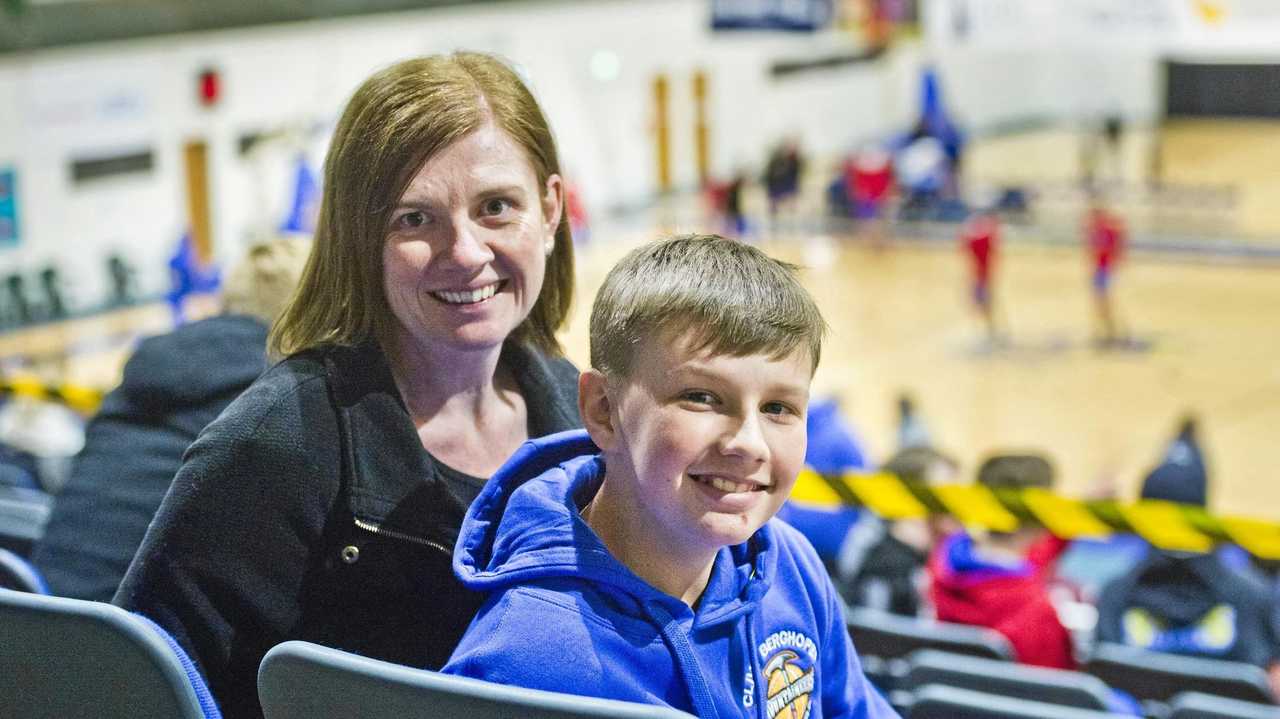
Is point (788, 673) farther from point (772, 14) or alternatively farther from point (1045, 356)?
point (772, 14)

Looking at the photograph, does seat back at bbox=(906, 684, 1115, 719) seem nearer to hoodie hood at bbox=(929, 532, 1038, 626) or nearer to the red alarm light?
hoodie hood at bbox=(929, 532, 1038, 626)

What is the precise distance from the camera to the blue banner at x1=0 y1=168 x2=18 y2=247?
16641 mm

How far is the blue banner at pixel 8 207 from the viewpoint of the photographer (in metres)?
16.6

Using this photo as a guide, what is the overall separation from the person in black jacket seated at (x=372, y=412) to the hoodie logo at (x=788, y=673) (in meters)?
0.40

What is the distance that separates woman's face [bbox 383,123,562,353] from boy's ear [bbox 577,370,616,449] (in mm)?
341

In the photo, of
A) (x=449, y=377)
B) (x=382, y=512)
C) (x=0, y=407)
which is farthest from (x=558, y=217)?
(x=0, y=407)

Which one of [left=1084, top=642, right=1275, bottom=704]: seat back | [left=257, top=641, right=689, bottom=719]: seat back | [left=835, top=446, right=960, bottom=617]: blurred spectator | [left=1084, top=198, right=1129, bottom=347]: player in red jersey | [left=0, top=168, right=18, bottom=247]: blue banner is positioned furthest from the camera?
[left=1084, top=198, right=1129, bottom=347]: player in red jersey

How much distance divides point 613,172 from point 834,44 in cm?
701

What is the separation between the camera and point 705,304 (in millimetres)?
1673

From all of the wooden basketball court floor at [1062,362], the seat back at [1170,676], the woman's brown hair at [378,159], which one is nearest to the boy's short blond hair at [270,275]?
the woman's brown hair at [378,159]

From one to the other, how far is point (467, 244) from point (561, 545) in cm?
48

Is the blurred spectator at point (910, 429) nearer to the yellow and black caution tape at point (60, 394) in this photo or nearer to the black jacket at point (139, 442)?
the yellow and black caution tape at point (60, 394)

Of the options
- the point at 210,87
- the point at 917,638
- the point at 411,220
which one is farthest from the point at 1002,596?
the point at 210,87

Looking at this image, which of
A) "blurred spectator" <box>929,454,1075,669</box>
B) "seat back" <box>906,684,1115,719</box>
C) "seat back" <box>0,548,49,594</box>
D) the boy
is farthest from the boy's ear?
"blurred spectator" <box>929,454,1075,669</box>
